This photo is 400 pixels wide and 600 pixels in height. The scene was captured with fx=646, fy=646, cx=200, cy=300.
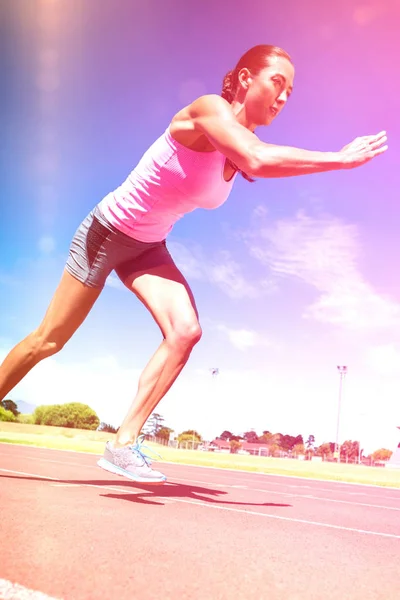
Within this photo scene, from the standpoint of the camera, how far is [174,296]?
3725mm

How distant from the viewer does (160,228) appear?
3592 millimetres

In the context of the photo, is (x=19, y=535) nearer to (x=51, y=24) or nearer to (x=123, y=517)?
(x=123, y=517)

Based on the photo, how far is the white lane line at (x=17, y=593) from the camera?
1.38m

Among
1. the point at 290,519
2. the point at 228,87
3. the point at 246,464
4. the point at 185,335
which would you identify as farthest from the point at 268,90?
the point at 246,464

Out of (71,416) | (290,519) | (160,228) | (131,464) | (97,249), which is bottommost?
(290,519)

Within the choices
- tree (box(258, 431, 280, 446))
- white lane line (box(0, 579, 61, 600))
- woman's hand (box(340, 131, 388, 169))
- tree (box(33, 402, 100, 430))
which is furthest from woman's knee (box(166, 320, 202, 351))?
tree (box(258, 431, 280, 446))

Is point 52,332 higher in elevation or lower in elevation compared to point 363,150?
lower

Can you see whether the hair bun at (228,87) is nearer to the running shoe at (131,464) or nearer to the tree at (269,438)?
the running shoe at (131,464)

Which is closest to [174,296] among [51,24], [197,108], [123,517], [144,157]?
[144,157]

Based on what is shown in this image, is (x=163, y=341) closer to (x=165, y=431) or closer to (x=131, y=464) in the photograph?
(x=131, y=464)

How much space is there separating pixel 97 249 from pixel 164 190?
21.3 inches

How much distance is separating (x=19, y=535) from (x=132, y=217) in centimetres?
185

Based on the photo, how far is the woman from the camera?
311 centimetres

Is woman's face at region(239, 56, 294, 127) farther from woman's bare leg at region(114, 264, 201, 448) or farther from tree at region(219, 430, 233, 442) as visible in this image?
tree at region(219, 430, 233, 442)
